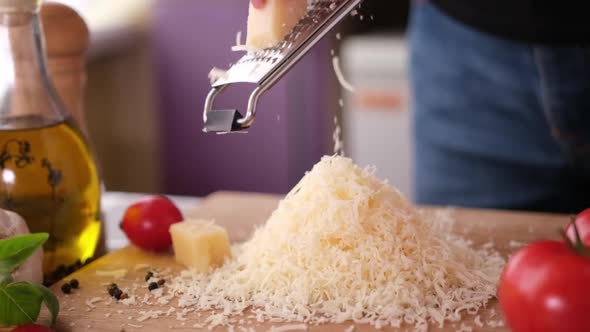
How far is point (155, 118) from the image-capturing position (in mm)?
3523

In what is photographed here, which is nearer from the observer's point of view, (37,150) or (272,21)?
(272,21)

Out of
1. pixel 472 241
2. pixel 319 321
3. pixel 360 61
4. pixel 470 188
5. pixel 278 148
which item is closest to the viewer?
pixel 319 321

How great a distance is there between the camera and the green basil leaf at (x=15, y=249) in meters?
0.97

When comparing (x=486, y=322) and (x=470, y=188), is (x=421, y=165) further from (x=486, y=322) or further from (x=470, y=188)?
(x=486, y=322)

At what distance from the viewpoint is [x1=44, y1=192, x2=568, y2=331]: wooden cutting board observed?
105cm

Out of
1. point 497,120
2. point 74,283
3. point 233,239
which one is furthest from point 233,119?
point 497,120

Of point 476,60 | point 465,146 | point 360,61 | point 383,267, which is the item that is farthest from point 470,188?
point 360,61

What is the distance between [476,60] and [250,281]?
926 millimetres

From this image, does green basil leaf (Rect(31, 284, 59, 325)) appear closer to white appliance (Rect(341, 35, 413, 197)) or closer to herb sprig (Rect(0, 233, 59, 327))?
herb sprig (Rect(0, 233, 59, 327))

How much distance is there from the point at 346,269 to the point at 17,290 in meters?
0.44

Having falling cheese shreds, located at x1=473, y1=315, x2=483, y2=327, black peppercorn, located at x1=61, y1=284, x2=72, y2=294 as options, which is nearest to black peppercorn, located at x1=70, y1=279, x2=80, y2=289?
black peppercorn, located at x1=61, y1=284, x2=72, y2=294

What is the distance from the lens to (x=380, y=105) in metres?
3.20

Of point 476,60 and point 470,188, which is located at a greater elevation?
point 476,60

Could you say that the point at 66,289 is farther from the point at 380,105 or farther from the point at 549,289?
the point at 380,105
